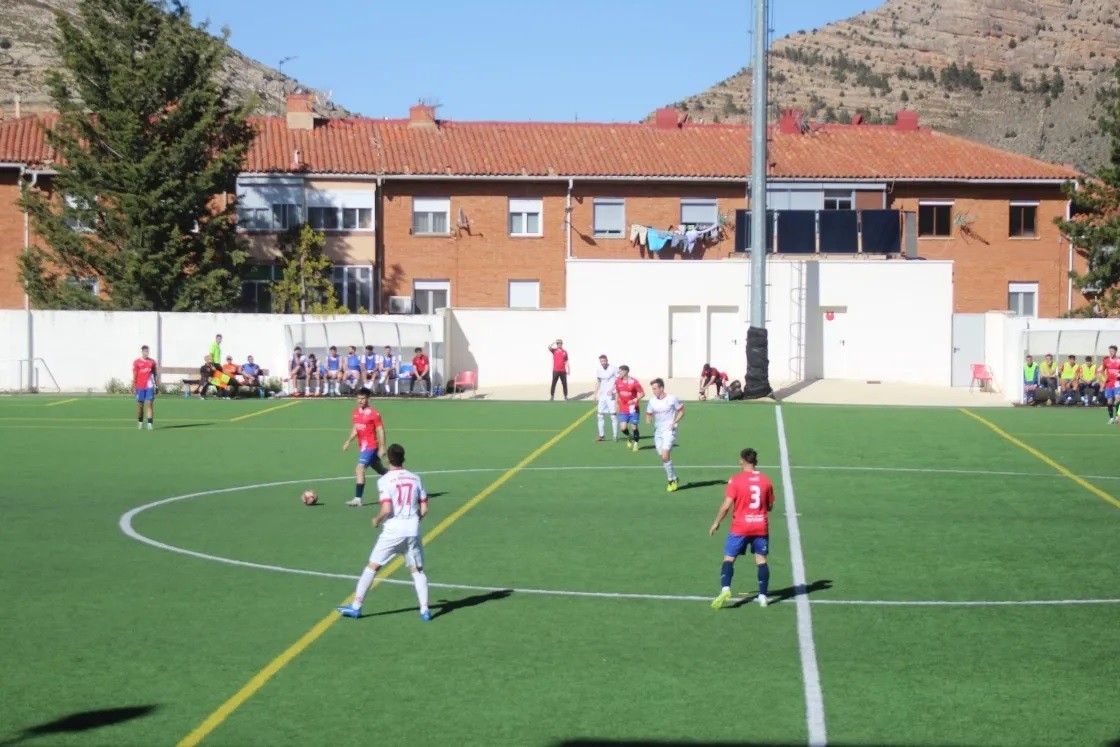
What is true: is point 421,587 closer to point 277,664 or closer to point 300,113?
point 277,664

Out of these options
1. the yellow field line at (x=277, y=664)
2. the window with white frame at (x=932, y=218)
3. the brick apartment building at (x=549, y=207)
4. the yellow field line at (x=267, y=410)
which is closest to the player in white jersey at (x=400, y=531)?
the yellow field line at (x=277, y=664)

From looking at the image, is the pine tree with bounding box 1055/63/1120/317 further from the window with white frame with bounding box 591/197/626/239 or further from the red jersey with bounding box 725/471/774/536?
the red jersey with bounding box 725/471/774/536

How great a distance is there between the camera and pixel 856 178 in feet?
193

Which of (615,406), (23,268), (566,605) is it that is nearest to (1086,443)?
(615,406)

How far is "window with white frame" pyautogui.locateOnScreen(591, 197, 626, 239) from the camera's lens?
58500 mm

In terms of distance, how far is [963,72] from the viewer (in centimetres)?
13888

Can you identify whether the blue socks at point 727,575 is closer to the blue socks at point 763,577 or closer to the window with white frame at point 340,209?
the blue socks at point 763,577

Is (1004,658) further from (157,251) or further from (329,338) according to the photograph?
(157,251)

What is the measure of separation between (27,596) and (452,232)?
42.8 metres

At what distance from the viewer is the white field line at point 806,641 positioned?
11.4 metres

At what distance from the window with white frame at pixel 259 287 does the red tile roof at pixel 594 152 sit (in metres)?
3.85

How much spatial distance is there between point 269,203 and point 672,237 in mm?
15512

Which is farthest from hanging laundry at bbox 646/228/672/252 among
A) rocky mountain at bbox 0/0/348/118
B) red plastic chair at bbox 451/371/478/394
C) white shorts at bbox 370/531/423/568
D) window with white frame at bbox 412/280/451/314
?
rocky mountain at bbox 0/0/348/118

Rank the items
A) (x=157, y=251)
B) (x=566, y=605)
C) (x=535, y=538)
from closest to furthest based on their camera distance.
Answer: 1. (x=566, y=605)
2. (x=535, y=538)
3. (x=157, y=251)
